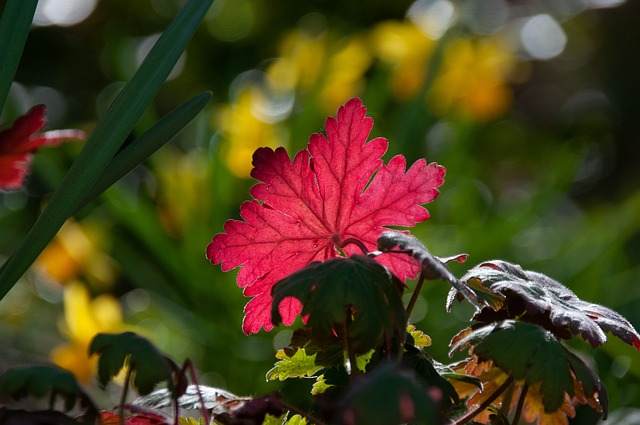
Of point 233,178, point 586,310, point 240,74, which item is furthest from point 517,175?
point 586,310

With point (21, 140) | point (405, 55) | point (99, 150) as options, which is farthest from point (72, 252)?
point (99, 150)

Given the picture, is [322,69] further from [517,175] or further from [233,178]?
[517,175]

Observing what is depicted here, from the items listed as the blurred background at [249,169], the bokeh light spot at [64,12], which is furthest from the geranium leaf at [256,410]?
the bokeh light spot at [64,12]

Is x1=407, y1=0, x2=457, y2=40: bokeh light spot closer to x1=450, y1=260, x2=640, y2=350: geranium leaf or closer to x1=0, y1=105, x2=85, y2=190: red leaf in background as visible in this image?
x1=0, y1=105, x2=85, y2=190: red leaf in background

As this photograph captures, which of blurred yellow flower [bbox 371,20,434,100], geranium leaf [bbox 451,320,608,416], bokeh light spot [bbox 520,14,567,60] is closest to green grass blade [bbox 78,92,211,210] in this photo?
geranium leaf [bbox 451,320,608,416]

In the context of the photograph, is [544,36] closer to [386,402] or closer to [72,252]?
[72,252]

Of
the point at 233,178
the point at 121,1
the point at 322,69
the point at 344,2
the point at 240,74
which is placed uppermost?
the point at 121,1
